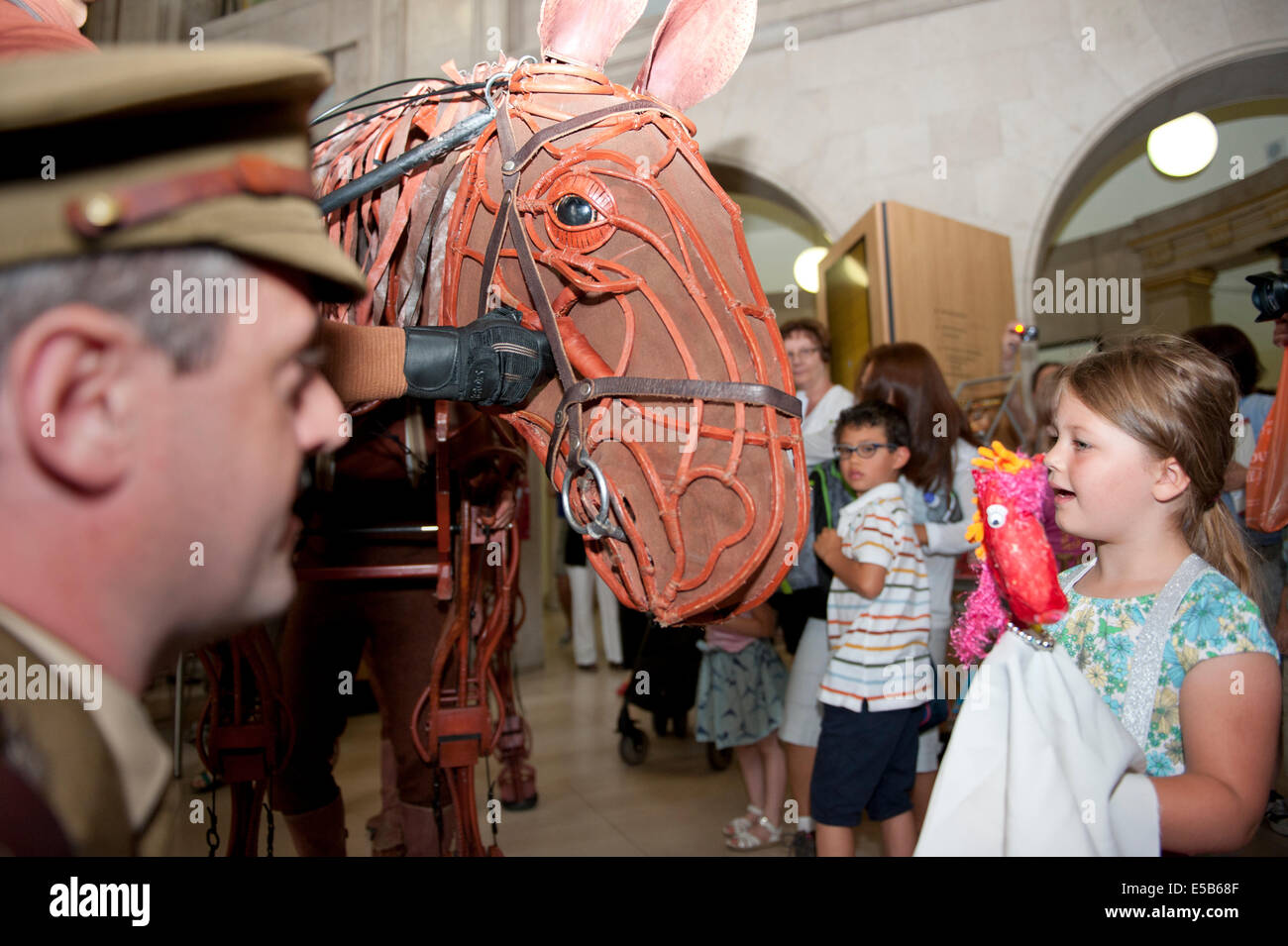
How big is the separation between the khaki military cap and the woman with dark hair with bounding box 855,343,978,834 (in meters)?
2.66

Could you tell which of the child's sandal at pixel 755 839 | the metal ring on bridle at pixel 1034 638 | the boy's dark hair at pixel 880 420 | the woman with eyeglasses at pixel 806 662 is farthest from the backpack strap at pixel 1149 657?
the child's sandal at pixel 755 839

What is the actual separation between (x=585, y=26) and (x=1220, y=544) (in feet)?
5.02

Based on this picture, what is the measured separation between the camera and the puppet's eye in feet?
4.26

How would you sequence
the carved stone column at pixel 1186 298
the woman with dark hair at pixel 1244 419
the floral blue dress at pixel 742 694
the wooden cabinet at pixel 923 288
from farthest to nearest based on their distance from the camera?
the carved stone column at pixel 1186 298
the wooden cabinet at pixel 923 288
the floral blue dress at pixel 742 694
the woman with dark hair at pixel 1244 419

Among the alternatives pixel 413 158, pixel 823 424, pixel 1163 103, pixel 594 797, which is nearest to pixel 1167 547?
pixel 413 158

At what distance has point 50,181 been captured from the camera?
0.39m

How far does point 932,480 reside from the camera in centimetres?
292

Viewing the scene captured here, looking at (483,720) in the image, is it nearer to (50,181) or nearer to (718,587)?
(718,587)

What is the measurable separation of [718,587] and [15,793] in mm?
840

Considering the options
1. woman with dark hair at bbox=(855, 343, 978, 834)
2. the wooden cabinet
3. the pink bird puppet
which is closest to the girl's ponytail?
the pink bird puppet

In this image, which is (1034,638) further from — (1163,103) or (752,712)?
(1163,103)

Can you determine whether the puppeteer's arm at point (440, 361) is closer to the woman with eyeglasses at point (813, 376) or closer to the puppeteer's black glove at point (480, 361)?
the puppeteer's black glove at point (480, 361)

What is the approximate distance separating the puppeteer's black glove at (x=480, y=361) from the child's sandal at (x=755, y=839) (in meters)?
2.54

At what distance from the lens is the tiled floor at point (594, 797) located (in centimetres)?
316
